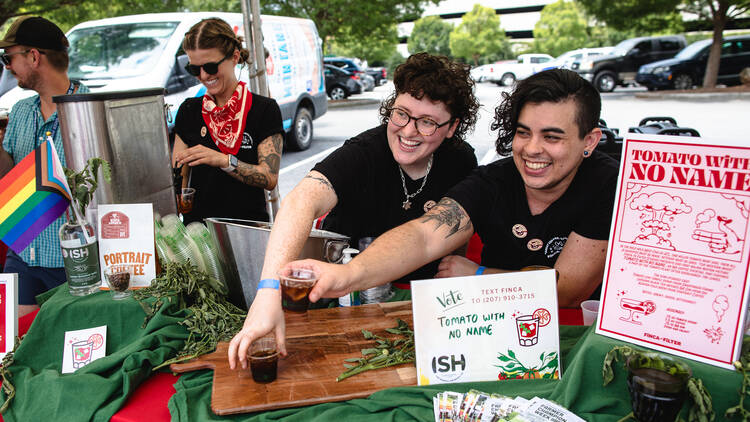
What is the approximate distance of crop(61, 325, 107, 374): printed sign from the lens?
5.57 ft

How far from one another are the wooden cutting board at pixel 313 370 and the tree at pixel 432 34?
1911 inches

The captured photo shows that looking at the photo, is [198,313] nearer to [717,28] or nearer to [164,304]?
[164,304]

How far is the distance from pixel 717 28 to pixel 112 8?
1658 centimetres

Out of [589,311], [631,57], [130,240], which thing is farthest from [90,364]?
[631,57]

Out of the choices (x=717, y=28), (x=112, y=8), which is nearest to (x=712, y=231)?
(x=112, y=8)

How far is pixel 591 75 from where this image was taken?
19688 mm

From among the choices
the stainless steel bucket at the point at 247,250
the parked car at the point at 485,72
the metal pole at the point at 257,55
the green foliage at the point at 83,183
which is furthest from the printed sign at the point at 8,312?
the parked car at the point at 485,72

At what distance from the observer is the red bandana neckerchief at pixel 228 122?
113 inches

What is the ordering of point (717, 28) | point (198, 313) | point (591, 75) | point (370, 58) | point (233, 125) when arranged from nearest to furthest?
point (198, 313), point (233, 125), point (717, 28), point (591, 75), point (370, 58)

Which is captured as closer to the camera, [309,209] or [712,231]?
[712,231]

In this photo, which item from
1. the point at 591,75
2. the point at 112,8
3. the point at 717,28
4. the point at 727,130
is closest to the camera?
the point at 727,130

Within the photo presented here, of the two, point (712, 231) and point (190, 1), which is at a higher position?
point (190, 1)

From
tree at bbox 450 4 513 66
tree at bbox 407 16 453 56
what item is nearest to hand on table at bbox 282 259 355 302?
tree at bbox 450 4 513 66

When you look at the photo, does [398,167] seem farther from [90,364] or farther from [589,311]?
[90,364]
